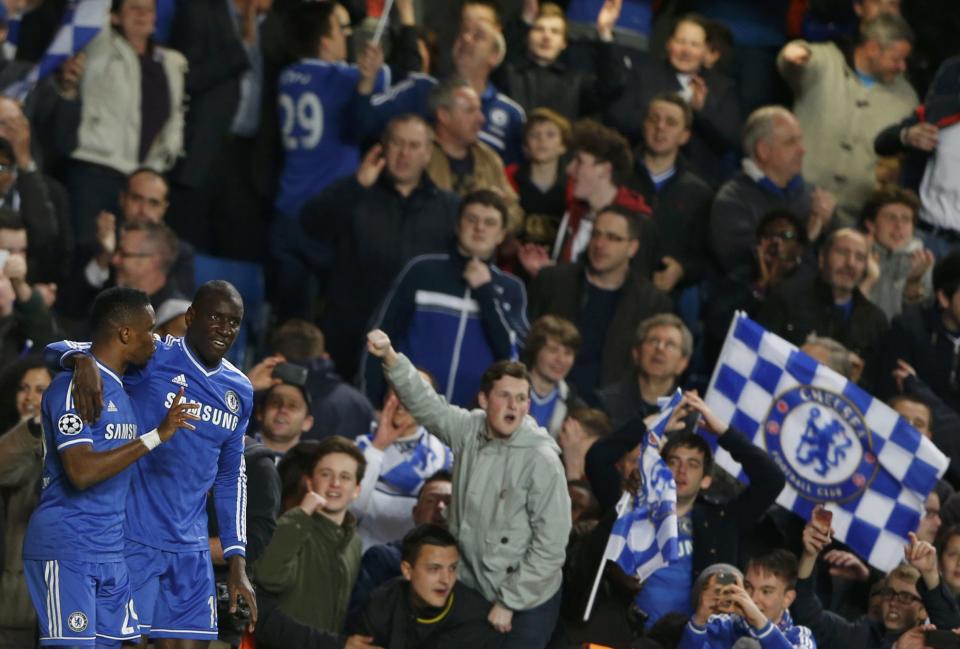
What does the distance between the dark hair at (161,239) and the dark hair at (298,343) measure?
31.7 inches

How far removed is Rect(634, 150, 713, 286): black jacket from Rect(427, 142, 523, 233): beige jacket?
0.85 meters

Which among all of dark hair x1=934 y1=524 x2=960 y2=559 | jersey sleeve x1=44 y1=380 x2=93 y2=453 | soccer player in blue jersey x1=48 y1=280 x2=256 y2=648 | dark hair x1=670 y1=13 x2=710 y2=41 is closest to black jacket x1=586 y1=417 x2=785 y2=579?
dark hair x1=934 y1=524 x2=960 y2=559

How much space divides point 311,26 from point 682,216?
104 inches

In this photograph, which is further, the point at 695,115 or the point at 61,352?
the point at 695,115

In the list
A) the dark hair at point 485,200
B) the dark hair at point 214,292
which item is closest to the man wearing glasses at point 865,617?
the dark hair at point 485,200

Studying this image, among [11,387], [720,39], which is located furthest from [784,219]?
[11,387]

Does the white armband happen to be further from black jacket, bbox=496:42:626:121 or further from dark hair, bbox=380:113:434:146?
black jacket, bbox=496:42:626:121

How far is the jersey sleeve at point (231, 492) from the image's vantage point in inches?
310

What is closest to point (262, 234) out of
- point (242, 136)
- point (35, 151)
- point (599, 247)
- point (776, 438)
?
point (242, 136)

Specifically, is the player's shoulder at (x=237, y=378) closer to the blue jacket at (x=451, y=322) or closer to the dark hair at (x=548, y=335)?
the dark hair at (x=548, y=335)

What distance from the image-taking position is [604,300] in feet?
38.9

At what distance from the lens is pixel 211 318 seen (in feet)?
24.9

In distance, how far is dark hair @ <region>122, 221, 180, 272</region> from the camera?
1139cm

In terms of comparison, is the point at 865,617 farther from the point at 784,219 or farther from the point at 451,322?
the point at 784,219
